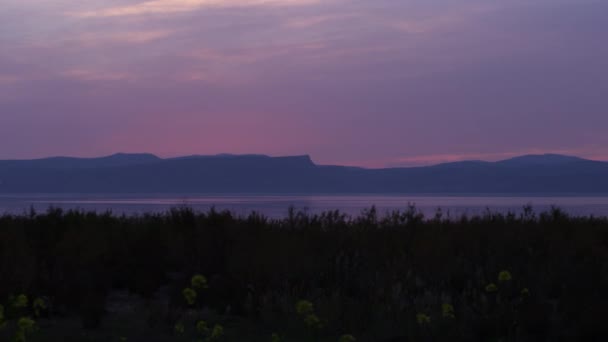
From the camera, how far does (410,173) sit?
15438 centimetres

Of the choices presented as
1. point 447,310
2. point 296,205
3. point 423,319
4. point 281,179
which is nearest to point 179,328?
point 423,319

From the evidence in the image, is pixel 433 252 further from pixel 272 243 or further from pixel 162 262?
pixel 162 262

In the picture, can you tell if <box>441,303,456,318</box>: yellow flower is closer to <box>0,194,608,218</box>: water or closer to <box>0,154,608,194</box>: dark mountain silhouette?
<box>0,194,608,218</box>: water

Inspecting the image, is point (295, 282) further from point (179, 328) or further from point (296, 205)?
point (296, 205)

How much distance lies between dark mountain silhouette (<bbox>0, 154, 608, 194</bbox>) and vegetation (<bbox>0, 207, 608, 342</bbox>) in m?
125

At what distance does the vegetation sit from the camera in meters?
8.86

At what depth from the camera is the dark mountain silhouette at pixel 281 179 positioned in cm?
13688

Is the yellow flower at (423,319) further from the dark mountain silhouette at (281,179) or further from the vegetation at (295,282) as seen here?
the dark mountain silhouette at (281,179)

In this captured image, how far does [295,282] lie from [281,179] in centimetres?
13367

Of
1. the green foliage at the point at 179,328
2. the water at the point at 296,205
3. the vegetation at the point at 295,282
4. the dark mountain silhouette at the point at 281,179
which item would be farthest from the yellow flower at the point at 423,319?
the dark mountain silhouette at the point at 281,179

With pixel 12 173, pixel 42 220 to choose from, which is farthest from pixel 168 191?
pixel 42 220

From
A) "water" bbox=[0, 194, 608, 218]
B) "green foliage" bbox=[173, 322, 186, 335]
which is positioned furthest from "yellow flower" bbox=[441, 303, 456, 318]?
"water" bbox=[0, 194, 608, 218]

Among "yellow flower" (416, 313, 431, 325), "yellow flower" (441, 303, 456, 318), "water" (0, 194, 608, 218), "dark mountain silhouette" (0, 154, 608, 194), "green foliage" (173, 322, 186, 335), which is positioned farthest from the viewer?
"dark mountain silhouette" (0, 154, 608, 194)

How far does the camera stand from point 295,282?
35.3ft
